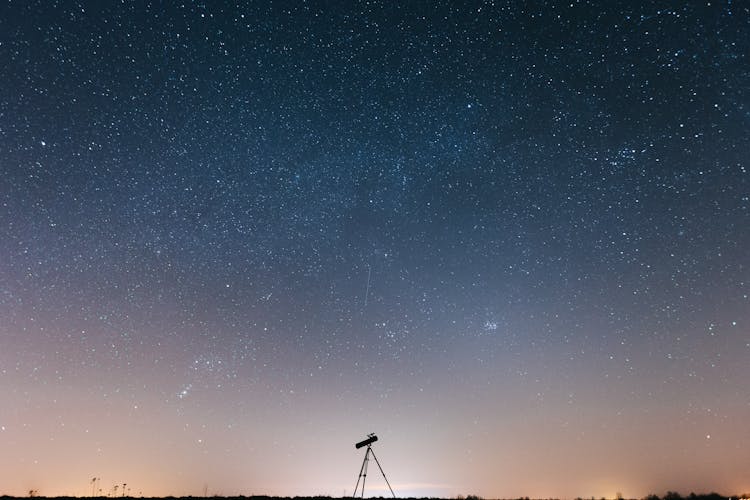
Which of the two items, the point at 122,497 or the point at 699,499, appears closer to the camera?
the point at 122,497

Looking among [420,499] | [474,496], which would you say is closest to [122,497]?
[420,499]

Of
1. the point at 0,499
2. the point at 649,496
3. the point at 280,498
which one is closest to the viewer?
the point at 0,499

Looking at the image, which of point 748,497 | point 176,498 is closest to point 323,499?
point 176,498

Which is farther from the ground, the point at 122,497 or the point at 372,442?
the point at 372,442

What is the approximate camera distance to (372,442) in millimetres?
22531

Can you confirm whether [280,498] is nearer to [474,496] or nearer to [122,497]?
[122,497]

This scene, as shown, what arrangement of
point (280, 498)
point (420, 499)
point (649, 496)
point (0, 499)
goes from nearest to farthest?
point (0, 499) → point (280, 498) → point (420, 499) → point (649, 496)

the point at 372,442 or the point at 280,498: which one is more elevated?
the point at 372,442

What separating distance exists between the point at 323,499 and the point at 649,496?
39.6 ft

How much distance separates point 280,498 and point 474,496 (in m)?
7.93

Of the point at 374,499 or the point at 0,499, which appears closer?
the point at 0,499

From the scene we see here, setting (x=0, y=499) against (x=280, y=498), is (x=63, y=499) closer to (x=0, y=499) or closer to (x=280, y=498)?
(x=0, y=499)

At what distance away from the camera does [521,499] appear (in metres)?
21.4

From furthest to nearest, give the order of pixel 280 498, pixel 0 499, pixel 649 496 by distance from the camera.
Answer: pixel 649 496 < pixel 280 498 < pixel 0 499
